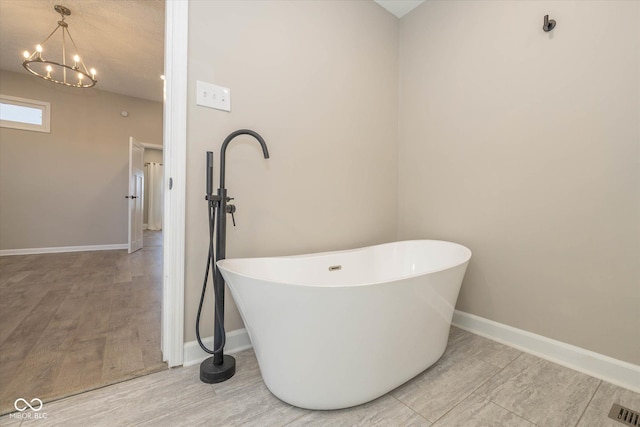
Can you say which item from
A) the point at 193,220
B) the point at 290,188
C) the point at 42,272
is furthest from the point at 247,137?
the point at 42,272

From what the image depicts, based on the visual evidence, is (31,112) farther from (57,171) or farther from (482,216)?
(482,216)

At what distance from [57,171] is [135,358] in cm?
441

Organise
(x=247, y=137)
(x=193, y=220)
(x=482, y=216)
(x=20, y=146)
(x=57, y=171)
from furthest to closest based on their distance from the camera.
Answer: (x=57, y=171), (x=20, y=146), (x=482, y=216), (x=247, y=137), (x=193, y=220)

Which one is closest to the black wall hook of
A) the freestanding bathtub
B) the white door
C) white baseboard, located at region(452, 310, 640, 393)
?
the freestanding bathtub

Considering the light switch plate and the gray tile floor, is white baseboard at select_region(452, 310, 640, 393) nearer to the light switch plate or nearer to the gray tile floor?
the gray tile floor

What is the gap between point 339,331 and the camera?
93cm

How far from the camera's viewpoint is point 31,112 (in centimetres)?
392

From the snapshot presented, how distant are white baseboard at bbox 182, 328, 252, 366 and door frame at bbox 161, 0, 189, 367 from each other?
0.04m

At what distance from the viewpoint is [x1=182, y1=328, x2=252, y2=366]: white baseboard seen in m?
1.30

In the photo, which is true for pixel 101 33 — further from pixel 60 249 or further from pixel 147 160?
pixel 147 160

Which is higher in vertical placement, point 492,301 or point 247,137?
point 247,137

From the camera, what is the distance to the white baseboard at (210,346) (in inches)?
51.1

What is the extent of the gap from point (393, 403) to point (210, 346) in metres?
0.92

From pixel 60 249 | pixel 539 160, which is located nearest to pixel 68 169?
pixel 60 249
